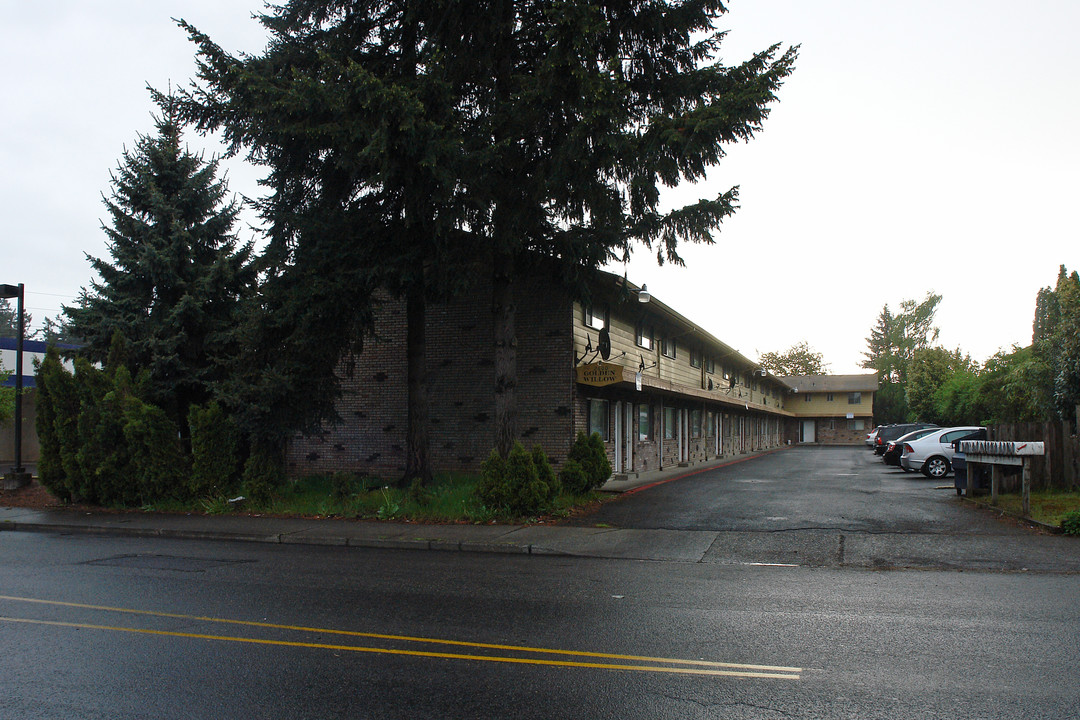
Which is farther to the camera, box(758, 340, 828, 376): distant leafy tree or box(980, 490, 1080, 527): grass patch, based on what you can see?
box(758, 340, 828, 376): distant leafy tree

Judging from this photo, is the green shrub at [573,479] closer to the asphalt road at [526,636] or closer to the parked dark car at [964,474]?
the asphalt road at [526,636]

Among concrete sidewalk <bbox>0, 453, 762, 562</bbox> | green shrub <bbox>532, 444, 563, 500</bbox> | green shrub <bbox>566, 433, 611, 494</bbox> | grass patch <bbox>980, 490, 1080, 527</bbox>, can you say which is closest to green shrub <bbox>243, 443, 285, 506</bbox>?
concrete sidewalk <bbox>0, 453, 762, 562</bbox>

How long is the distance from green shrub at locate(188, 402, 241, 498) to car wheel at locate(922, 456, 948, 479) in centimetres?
2029

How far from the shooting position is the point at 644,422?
82.6 ft

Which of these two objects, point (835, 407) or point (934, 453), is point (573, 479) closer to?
point (934, 453)

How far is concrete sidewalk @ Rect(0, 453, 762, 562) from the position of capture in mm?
11375

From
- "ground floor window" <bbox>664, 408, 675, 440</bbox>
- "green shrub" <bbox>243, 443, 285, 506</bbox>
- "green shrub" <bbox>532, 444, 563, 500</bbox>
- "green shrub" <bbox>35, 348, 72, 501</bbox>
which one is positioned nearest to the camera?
"green shrub" <bbox>532, 444, 563, 500</bbox>

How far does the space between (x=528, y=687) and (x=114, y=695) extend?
2.74 m

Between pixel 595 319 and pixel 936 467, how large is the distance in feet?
40.1

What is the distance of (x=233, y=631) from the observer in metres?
6.59

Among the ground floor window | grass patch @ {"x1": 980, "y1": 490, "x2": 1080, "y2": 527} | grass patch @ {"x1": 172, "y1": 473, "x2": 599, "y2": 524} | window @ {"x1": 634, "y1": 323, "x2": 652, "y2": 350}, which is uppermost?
window @ {"x1": 634, "y1": 323, "x2": 652, "y2": 350}

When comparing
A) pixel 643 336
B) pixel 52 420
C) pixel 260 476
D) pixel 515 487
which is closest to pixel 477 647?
pixel 515 487

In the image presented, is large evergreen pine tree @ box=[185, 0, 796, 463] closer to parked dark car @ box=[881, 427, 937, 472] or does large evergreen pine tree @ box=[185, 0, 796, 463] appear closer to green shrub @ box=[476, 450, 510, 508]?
green shrub @ box=[476, 450, 510, 508]

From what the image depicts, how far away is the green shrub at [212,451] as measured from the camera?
16.0 meters
